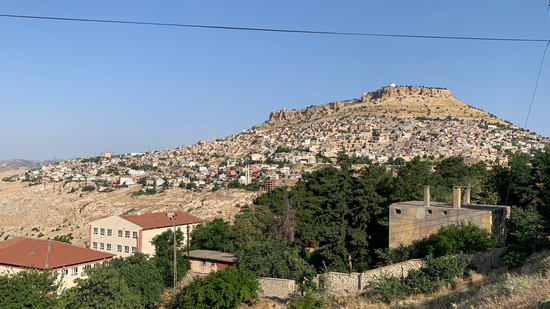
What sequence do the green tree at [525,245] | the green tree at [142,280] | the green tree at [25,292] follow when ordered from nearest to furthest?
the green tree at [525,245]
the green tree at [25,292]
the green tree at [142,280]

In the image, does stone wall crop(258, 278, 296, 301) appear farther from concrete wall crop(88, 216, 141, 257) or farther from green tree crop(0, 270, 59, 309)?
concrete wall crop(88, 216, 141, 257)

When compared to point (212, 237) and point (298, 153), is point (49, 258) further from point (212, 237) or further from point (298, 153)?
point (298, 153)

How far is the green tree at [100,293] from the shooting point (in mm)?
15531

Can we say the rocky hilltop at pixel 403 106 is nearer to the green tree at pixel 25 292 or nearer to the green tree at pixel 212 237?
the green tree at pixel 212 237

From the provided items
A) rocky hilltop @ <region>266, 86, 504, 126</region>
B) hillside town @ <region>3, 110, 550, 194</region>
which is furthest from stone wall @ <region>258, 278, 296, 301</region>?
rocky hilltop @ <region>266, 86, 504, 126</region>

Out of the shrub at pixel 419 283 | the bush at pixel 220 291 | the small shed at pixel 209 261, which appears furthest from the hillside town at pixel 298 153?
the shrub at pixel 419 283

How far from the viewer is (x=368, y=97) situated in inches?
6654

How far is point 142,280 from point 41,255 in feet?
28.2

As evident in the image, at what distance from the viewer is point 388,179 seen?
29.8m

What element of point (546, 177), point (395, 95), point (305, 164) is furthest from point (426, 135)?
point (546, 177)

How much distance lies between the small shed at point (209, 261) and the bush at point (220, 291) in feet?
17.6

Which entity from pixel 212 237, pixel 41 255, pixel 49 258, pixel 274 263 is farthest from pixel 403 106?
pixel 49 258

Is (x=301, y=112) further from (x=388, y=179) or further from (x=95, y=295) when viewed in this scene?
(x=95, y=295)

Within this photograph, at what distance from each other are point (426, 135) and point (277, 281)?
10326cm
